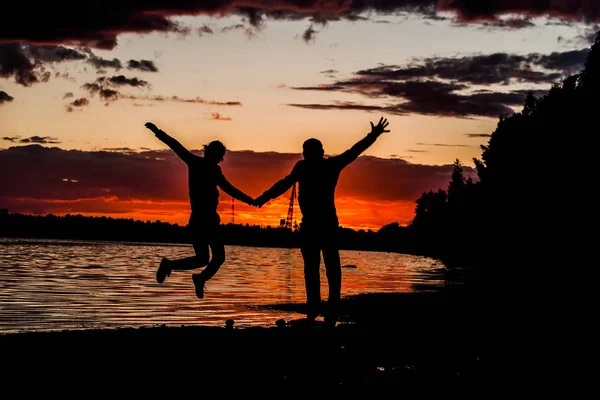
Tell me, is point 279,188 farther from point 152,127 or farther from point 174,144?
point 152,127

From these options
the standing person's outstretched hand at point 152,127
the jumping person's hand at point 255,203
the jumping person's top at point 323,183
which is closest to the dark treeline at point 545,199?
the jumping person's hand at point 255,203

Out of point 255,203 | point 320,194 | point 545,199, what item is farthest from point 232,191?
point 545,199

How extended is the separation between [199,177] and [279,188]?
1419 millimetres

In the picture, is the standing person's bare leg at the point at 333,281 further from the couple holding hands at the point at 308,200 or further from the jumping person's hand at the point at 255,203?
the jumping person's hand at the point at 255,203

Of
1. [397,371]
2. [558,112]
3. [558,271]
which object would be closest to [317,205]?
[397,371]

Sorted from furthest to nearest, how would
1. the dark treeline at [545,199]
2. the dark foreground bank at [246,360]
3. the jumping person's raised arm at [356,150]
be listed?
1. the dark treeline at [545,199]
2. the jumping person's raised arm at [356,150]
3. the dark foreground bank at [246,360]

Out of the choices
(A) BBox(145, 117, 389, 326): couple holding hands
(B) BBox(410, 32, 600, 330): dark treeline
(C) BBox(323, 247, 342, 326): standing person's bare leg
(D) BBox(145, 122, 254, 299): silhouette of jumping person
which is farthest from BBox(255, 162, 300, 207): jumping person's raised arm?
(B) BBox(410, 32, 600, 330): dark treeline

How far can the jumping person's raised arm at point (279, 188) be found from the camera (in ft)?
39.9

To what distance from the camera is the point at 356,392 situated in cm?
826

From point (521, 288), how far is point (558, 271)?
7045 mm

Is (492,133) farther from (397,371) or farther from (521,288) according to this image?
(397,371)

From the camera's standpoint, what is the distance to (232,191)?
43.6 ft

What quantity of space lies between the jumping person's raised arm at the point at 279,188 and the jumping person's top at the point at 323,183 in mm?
240

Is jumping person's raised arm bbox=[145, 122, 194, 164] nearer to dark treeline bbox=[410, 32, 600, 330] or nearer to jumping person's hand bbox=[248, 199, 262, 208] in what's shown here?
jumping person's hand bbox=[248, 199, 262, 208]
